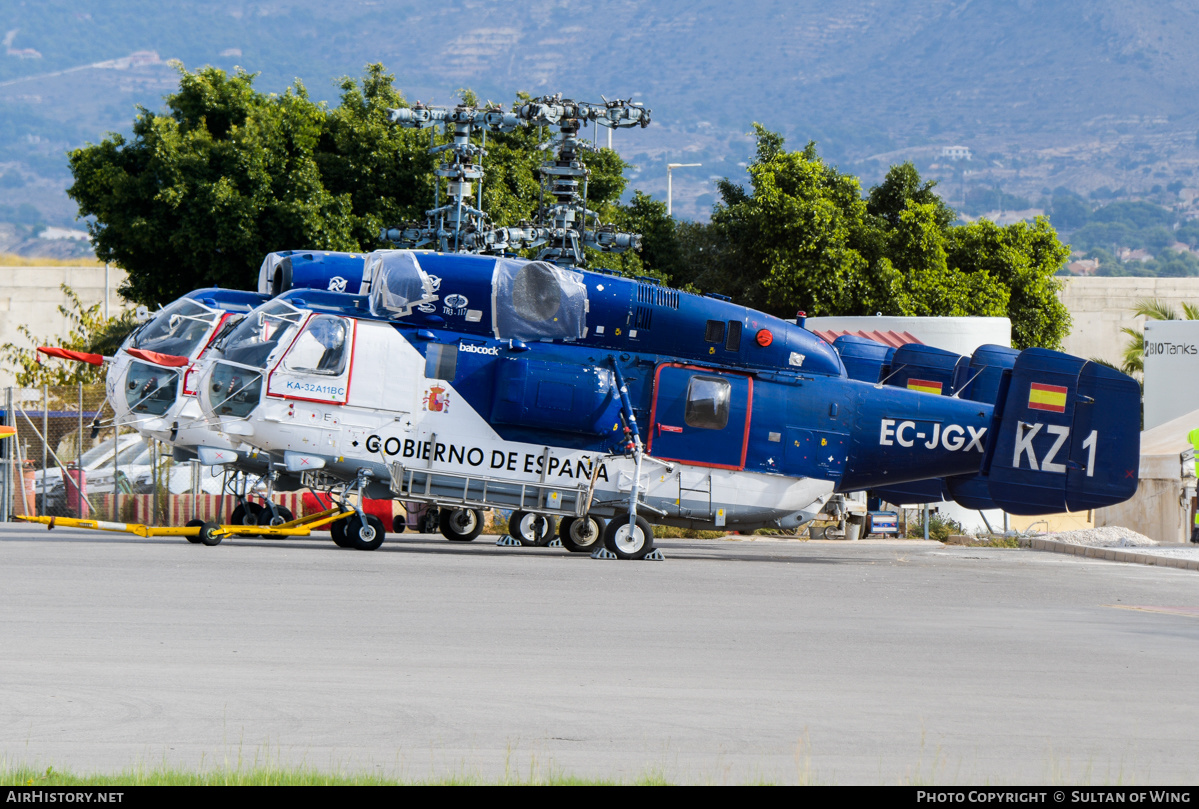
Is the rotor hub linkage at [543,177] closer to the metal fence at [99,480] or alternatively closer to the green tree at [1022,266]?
the metal fence at [99,480]


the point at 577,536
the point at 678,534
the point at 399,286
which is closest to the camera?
the point at 399,286

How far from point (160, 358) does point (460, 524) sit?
722 centimetres

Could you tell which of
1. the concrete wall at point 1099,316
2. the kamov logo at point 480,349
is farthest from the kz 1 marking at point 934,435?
the concrete wall at point 1099,316

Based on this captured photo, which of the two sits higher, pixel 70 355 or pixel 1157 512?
pixel 70 355

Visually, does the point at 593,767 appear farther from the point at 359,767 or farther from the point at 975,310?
the point at 975,310

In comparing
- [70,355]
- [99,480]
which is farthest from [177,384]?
[99,480]

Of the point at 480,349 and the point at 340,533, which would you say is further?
the point at 340,533

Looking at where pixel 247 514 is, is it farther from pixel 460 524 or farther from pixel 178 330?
pixel 460 524

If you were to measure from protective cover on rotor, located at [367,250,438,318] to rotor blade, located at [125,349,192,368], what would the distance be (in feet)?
9.48

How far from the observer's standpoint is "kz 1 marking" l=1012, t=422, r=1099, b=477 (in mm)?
20922

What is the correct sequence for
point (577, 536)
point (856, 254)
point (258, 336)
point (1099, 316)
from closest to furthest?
point (258, 336)
point (577, 536)
point (856, 254)
point (1099, 316)

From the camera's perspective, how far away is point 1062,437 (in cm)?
2105

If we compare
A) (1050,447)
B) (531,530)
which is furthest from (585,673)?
(531,530)

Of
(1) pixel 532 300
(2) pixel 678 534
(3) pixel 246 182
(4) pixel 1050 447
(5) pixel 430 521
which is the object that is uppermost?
(3) pixel 246 182
